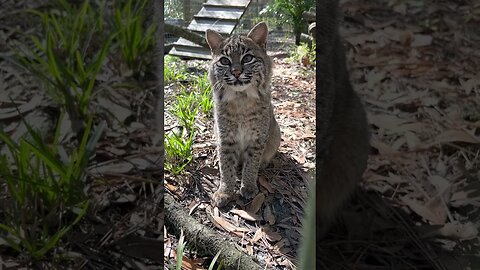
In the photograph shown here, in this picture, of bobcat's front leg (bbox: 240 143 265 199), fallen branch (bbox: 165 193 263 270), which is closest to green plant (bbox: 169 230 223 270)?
fallen branch (bbox: 165 193 263 270)

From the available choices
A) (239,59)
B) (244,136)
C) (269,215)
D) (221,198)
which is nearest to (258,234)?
(269,215)

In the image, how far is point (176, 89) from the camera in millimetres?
1685

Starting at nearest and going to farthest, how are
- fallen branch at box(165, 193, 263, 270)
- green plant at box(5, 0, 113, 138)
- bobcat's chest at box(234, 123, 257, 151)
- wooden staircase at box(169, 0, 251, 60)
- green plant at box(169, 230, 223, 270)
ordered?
green plant at box(5, 0, 113, 138)
green plant at box(169, 230, 223, 270)
fallen branch at box(165, 193, 263, 270)
wooden staircase at box(169, 0, 251, 60)
bobcat's chest at box(234, 123, 257, 151)

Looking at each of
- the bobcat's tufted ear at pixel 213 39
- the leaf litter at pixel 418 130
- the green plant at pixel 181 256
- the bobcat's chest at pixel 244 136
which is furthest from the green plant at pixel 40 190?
the bobcat's chest at pixel 244 136

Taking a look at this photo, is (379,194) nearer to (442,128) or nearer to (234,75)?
(442,128)

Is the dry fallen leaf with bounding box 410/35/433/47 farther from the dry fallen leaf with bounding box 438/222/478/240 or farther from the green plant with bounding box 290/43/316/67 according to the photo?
the green plant with bounding box 290/43/316/67

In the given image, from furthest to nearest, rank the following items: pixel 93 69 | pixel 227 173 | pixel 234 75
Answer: pixel 227 173 → pixel 234 75 → pixel 93 69

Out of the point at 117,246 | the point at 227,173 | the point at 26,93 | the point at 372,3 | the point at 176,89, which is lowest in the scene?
the point at 227,173

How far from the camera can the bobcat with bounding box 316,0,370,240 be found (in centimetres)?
92

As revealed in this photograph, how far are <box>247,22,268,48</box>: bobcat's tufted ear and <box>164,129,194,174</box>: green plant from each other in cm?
40

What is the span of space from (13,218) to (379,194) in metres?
0.73

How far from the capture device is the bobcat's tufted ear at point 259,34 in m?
1.42

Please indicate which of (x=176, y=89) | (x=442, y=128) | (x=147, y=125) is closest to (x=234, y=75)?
(x=176, y=89)

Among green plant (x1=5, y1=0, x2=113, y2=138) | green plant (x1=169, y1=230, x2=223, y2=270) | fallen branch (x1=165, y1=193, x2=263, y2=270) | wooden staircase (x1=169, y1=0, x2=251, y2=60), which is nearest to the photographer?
green plant (x1=5, y1=0, x2=113, y2=138)
